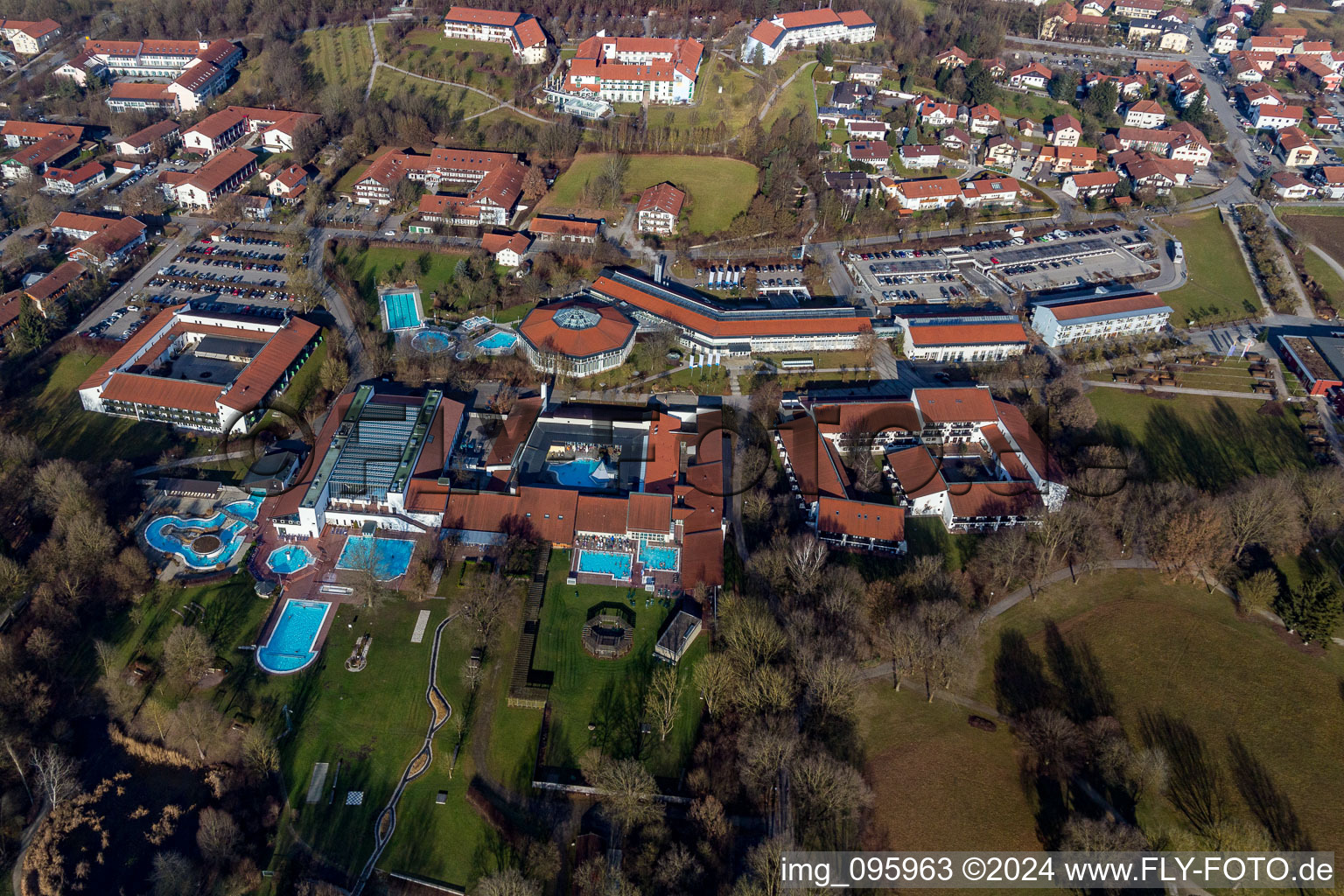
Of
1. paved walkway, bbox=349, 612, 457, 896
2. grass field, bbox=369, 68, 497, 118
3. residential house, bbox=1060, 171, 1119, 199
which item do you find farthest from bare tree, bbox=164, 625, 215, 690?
residential house, bbox=1060, 171, 1119, 199

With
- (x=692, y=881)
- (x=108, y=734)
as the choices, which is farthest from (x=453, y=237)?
(x=692, y=881)

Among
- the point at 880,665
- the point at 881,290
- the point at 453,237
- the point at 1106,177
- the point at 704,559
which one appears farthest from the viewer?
the point at 1106,177

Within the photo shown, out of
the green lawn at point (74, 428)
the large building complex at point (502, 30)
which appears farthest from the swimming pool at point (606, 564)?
the large building complex at point (502, 30)

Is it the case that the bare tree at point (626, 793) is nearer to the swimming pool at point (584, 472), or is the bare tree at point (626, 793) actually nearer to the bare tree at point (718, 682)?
the bare tree at point (718, 682)

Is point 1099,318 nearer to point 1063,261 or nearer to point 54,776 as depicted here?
point 1063,261

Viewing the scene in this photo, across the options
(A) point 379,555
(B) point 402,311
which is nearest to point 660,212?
(B) point 402,311

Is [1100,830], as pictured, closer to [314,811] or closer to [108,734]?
[314,811]
